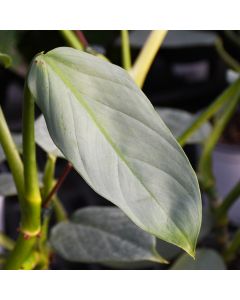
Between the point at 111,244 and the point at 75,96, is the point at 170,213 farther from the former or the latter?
the point at 111,244

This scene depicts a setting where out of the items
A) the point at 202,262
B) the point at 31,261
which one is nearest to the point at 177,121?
the point at 202,262

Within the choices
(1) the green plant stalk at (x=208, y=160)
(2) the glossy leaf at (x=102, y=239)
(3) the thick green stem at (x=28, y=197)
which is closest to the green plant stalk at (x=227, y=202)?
(1) the green plant stalk at (x=208, y=160)

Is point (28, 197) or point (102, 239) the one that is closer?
point (28, 197)

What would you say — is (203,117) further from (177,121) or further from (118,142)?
(118,142)

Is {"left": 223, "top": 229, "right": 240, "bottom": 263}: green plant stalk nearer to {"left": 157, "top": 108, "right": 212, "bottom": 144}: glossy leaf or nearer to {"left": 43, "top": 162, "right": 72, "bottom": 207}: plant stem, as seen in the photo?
{"left": 157, "top": 108, "right": 212, "bottom": 144}: glossy leaf

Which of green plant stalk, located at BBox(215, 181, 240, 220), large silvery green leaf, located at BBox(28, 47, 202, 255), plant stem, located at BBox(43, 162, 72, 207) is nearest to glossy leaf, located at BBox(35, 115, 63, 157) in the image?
plant stem, located at BBox(43, 162, 72, 207)
